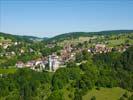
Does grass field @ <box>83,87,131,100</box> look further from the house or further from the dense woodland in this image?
the house

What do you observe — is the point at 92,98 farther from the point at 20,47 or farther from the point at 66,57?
the point at 20,47

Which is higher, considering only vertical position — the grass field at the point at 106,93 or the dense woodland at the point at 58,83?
the dense woodland at the point at 58,83

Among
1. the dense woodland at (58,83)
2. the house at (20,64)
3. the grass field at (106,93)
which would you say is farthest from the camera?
the house at (20,64)

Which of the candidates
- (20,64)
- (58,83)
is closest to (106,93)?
(58,83)

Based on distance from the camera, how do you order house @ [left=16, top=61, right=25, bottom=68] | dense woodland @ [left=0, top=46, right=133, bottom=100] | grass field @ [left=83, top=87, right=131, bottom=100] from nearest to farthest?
1. dense woodland @ [left=0, top=46, right=133, bottom=100]
2. grass field @ [left=83, top=87, right=131, bottom=100]
3. house @ [left=16, top=61, right=25, bottom=68]

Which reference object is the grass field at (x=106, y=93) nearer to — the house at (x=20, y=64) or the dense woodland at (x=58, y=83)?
the dense woodland at (x=58, y=83)

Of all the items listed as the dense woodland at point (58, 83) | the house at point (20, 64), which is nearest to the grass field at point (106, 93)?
the dense woodland at point (58, 83)

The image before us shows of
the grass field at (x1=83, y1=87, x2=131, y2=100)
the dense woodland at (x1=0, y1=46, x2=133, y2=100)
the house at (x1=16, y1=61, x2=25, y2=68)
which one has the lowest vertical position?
the house at (x1=16, y1=61, x2=25, y2=68)

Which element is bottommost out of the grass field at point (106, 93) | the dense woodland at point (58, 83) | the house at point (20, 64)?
the house at point (20, 64)

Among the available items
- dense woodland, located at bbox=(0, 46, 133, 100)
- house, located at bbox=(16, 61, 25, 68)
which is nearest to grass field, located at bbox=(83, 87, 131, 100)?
dense woodland, located at bbox=(0, 46, 133, 100)
